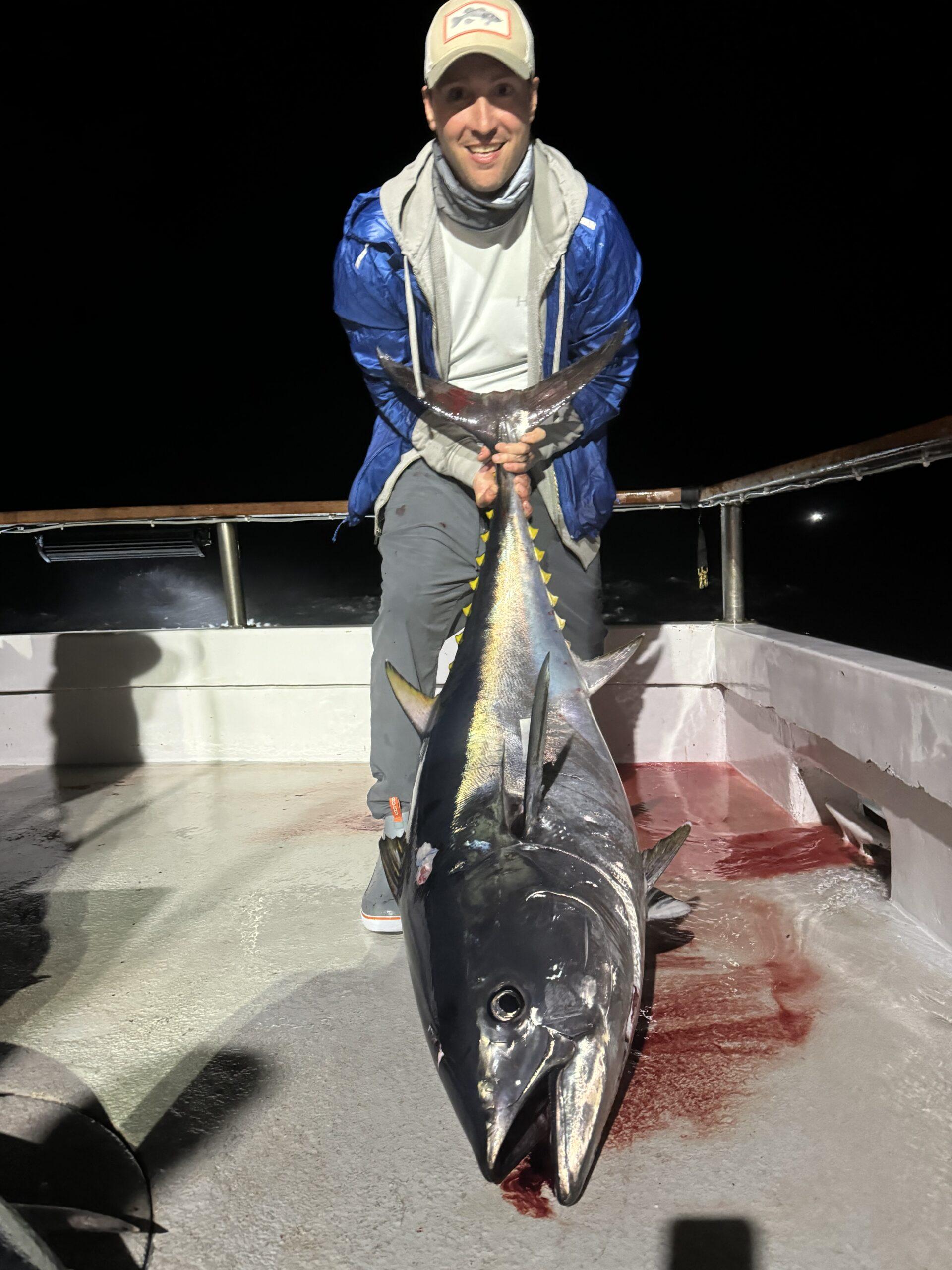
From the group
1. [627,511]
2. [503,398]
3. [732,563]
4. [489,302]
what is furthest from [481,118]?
[732,563]

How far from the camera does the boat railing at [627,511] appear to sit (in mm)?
2371

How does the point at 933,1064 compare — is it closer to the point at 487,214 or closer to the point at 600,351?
the point at 600,351

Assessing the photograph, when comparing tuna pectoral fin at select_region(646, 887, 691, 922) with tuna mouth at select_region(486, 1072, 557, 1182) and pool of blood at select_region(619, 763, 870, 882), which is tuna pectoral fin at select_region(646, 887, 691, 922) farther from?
pool of blood at select_region(619, 763, 870, 882)

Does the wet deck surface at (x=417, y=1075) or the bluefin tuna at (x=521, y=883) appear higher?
the bluefin tuna at (x=521, y=883)

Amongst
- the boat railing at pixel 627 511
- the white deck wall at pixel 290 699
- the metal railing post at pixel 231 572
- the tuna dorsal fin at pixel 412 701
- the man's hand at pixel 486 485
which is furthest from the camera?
the metal railing post at pixel 231 572

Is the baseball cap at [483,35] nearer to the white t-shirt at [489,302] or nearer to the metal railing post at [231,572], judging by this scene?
the white t-shirt at [489,302]

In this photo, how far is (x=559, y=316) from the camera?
2182mm

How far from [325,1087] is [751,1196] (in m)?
0.66

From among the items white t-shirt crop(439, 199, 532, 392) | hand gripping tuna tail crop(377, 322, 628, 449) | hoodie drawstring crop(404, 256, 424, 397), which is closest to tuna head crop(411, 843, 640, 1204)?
hand gripping tuna tail crop(377, 322, 628, 449)

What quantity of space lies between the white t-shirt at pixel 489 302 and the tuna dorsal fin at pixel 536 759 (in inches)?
48.7

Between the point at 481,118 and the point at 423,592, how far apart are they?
120cm

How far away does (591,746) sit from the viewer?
5.04 feet

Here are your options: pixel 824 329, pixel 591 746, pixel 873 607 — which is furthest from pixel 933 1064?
pixel 824 329

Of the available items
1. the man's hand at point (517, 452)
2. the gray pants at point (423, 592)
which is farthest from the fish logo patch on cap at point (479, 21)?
the gray pants at point (423, 592)
